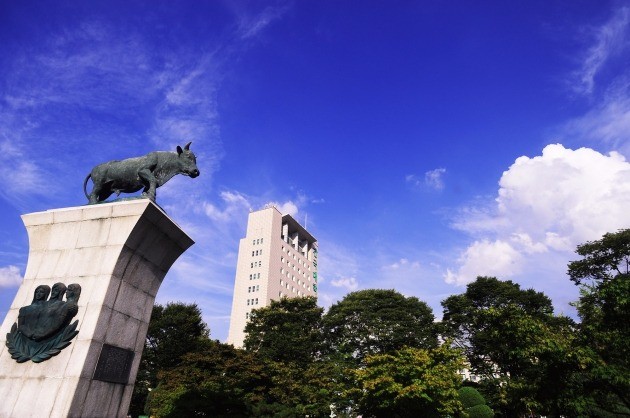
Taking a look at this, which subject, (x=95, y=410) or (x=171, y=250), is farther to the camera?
(x=171, y=250)

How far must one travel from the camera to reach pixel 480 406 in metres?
32.2

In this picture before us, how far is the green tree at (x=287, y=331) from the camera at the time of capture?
39.1 m

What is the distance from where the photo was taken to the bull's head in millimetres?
10867

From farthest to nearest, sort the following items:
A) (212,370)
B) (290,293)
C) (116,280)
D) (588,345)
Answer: (290,293) → (212,370) → (588,345) → (116,280)

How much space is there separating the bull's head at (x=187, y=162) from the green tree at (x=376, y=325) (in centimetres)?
3316

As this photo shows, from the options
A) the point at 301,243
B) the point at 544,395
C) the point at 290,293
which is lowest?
the point at 544,395

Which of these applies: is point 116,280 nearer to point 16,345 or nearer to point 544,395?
point 16,345

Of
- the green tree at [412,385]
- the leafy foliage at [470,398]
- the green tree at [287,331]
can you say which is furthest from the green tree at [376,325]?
the green tree at [412,385]

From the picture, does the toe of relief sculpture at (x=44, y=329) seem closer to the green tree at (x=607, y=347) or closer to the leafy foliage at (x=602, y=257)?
the green tree at (x=607, y=347)

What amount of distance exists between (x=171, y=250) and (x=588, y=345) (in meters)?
14.9

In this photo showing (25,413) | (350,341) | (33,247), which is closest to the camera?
(25,413)

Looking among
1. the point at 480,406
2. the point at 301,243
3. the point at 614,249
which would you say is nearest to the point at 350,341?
the point at 480,406

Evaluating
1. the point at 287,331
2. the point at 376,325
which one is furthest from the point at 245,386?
the point at 376,325

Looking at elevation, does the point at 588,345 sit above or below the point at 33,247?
below
